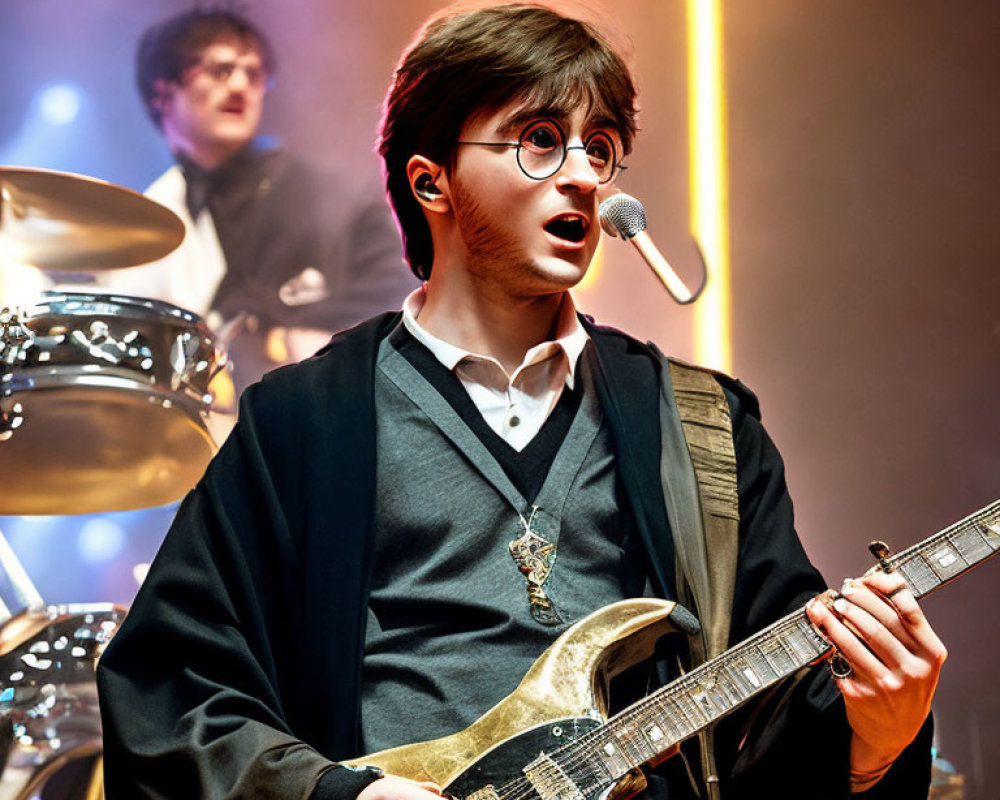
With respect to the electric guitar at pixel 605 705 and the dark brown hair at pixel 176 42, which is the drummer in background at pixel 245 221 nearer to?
the dark brown hair at pixel 176 42

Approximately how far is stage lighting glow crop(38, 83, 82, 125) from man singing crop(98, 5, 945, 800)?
3.82 ft

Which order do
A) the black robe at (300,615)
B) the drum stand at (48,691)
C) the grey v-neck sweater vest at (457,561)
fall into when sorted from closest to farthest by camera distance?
1. the black robe at (300,615)
2. the grey v-neck sweater vest at (457,561)
3. the drum stand at (48,691)

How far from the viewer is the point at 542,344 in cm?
183

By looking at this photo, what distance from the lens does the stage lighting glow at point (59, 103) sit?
279 cm

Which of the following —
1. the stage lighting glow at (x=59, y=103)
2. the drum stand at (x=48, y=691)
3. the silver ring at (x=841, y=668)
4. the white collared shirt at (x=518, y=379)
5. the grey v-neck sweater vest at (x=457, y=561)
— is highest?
the stage lighting glow at (x=59, y=103)

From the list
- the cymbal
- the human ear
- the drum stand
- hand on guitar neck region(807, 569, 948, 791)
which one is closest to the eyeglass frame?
the cymbal

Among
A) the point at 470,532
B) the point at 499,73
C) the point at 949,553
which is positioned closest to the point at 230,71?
the point at 499,73

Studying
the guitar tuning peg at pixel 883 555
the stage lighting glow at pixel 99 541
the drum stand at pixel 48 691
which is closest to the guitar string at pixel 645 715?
the guitar tuning peg at pixel 883 555

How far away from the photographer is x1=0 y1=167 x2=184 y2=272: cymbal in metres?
2.45

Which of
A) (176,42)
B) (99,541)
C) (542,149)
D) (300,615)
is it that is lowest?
(99,541)

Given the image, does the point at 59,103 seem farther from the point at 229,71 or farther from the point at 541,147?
the point at 541,147

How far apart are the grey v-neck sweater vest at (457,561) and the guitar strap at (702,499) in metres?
0.08

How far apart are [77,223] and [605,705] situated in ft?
5.06

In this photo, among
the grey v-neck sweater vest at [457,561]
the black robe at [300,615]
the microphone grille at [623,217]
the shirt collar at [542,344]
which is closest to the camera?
the black robe at [300,615]
